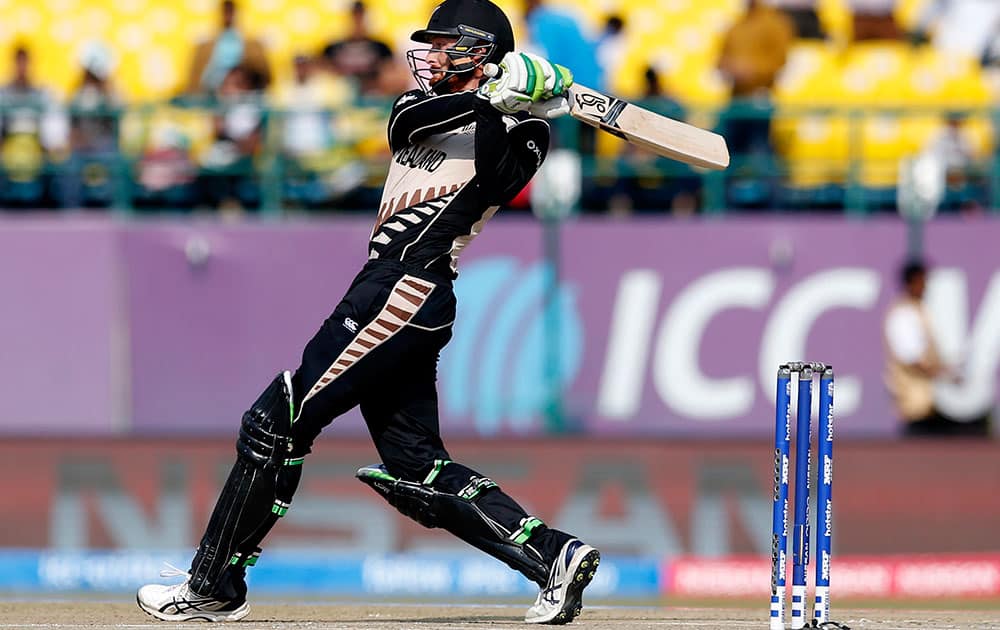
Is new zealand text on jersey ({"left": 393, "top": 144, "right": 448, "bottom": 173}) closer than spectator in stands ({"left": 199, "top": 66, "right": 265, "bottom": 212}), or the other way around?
new zealand text on jersey ({"left": 393, "top": 144, "right": 448, "bottom": 173})

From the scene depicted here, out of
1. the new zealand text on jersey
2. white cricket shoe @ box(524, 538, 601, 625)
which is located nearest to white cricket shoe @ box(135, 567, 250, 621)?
white cricket shoe @ box(524, 538, 601, 625)

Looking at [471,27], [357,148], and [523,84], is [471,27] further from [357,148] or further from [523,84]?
[357,148]

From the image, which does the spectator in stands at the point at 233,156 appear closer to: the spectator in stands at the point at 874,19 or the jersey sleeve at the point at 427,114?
the spectator in stands at the point at 874,19

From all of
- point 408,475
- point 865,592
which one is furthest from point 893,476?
point 408,475

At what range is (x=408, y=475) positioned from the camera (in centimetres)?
679

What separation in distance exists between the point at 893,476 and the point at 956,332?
123 centimetres

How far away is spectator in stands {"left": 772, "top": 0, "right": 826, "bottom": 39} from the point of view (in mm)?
14359

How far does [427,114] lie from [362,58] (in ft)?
22.2

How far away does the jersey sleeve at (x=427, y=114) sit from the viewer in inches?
256

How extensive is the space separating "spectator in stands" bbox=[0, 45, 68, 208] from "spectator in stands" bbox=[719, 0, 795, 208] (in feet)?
14.3

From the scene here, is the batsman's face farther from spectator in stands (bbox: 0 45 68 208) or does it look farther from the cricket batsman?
spectator in stands (bbox: 0 45 68 208)

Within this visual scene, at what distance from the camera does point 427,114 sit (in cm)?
656

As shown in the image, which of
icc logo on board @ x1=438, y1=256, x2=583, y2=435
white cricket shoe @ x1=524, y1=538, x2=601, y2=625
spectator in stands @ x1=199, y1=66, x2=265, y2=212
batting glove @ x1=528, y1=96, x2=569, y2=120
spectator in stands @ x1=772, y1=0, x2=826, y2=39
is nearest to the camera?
batting glove @ x1=528, y1=96, x2=569, y2=120

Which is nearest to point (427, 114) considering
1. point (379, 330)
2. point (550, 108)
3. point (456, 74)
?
point (456, 74)
